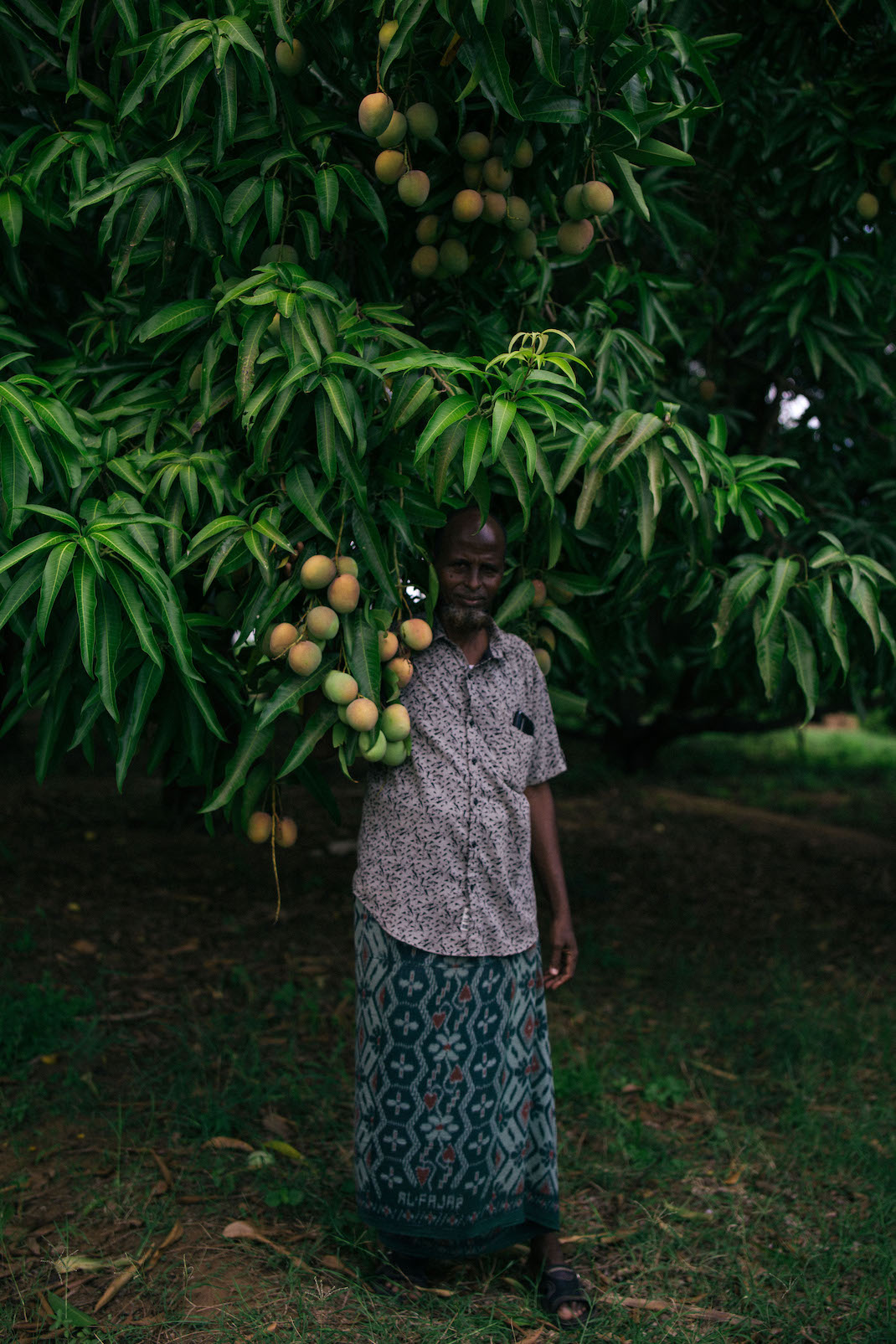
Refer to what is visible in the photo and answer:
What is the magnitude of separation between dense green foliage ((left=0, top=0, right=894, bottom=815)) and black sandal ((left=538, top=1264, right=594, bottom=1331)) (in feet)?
3.90

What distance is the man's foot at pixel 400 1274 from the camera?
235 centimetres

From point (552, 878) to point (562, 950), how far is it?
6.2 inches

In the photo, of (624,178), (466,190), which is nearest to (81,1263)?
(466,190)

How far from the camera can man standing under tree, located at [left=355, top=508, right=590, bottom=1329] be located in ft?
7.14

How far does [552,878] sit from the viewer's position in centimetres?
237

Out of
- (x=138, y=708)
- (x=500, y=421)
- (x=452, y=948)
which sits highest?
(x=500, y=421)

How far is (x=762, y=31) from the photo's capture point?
2912 mm

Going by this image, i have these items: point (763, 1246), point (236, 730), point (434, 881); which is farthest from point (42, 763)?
point (763, 1246)

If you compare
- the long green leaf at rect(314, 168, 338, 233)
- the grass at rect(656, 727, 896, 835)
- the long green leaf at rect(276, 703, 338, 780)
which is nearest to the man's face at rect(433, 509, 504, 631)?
the long green leaf at rect(276, 703, 338, 780)

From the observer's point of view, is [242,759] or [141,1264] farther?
[141,1264]

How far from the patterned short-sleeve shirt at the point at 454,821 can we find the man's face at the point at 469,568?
0.08m

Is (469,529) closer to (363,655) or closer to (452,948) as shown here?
(363,655)

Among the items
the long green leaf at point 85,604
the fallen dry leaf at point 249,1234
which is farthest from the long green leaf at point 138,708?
the fallen dry leaf at point 249,1234

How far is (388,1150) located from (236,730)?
88 cm
